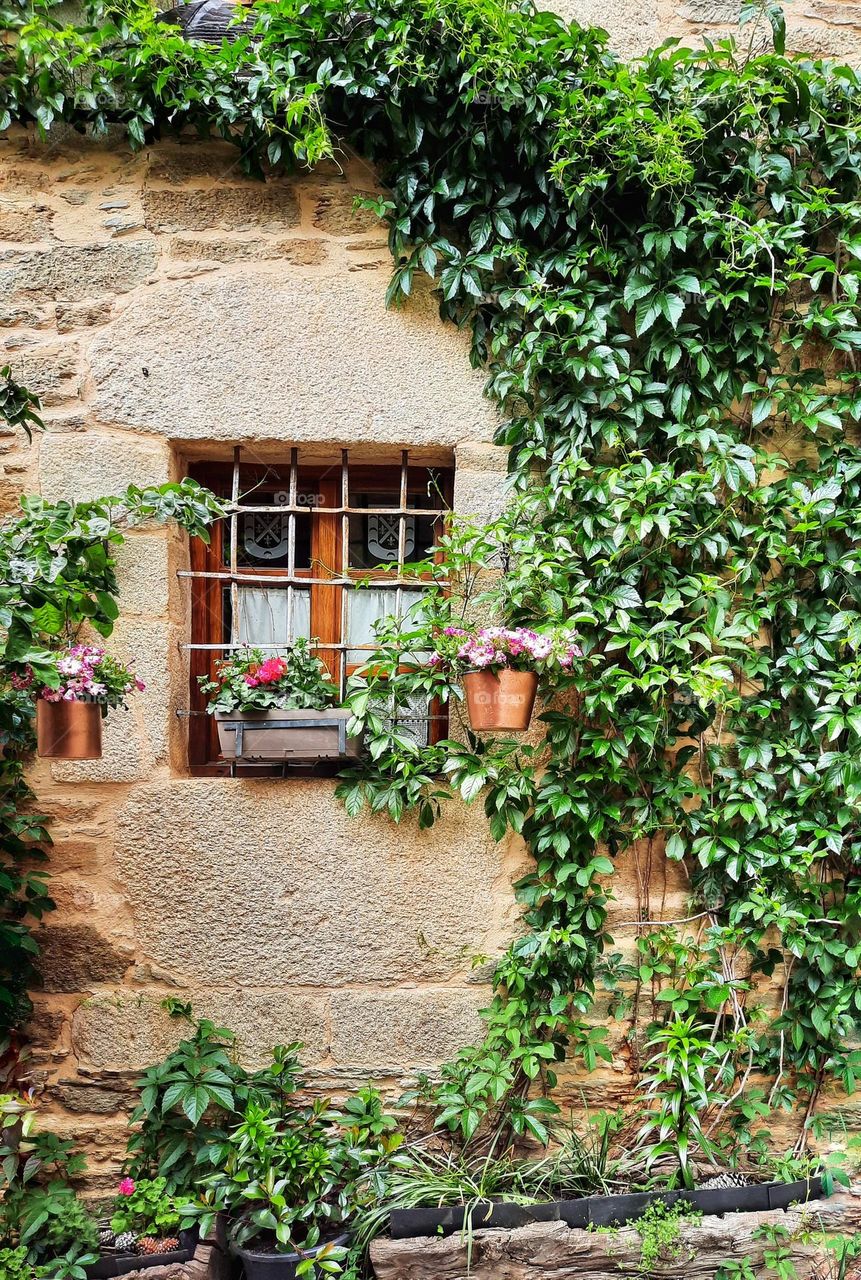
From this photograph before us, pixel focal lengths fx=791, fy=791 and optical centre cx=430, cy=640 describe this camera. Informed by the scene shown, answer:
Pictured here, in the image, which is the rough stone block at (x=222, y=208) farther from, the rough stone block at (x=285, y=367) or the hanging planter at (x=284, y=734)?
the hanging planter at (x=284, y=734)

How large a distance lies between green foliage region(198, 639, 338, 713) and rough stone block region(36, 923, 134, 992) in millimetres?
743

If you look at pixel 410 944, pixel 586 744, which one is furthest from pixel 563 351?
pixel 410 944

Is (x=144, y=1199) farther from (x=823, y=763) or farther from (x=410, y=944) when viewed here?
(x=823, y=763)

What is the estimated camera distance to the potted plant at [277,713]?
218 centimetres

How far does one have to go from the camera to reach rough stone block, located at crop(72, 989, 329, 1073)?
2229 millimetres

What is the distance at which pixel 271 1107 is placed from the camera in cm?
211

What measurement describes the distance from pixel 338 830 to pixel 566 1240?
3.83 feet

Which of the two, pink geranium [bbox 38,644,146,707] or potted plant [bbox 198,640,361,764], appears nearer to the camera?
pink geranium [bbox 38,644,146,707]

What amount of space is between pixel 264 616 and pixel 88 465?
662 mm

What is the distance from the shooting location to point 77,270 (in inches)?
91.1

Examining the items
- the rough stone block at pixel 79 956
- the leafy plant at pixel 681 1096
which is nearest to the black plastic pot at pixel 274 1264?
the rough stone block at pixel 79 956

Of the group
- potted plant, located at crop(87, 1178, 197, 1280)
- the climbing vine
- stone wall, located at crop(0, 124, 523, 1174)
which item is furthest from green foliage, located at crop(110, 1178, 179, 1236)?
the climbing vine

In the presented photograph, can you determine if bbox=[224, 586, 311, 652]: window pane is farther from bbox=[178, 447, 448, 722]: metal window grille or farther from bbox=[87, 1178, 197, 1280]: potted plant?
bbox=[87, 1178, 197, 1280]: potted plant

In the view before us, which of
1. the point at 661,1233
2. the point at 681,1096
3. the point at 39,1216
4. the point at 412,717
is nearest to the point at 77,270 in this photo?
the point at 412,717
